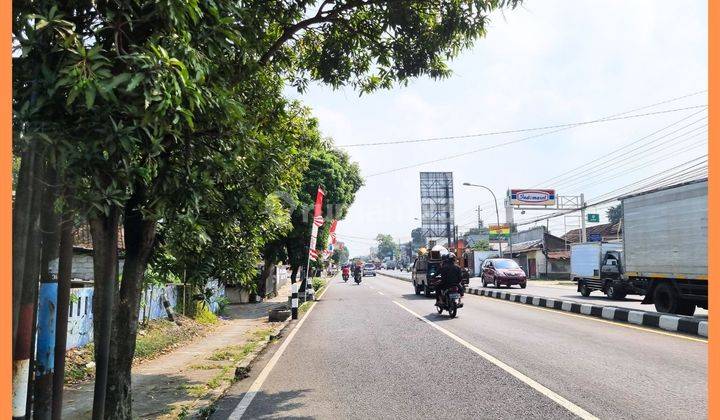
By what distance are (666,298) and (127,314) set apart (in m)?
14.5

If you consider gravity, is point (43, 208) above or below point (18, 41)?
below

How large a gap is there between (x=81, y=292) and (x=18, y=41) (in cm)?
785

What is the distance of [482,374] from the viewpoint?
286 inches

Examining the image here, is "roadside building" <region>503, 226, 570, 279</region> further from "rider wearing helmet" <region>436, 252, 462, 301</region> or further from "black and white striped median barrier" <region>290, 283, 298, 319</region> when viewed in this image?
"black and white striped median barrier" <region>290, 283, 298, 319</region>

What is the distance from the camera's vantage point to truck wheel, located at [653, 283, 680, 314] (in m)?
14.2

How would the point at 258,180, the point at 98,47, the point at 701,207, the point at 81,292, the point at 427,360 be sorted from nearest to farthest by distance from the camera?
the point at 98,47 → the point at 258,180 → the point at 427,360 → the point at 81,292 → the point at 701,207

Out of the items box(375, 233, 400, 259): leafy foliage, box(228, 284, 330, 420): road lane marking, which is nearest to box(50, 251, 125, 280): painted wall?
box(228, 284, 330, 420): road lane marking

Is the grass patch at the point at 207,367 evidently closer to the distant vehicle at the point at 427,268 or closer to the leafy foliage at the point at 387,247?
the distant vehicle at the point at 427,268

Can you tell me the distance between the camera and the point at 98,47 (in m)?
2.86

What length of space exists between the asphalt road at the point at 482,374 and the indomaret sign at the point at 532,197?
37.7 meters

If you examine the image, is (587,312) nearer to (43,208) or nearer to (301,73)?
(301,73)

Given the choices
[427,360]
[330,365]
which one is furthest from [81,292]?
[427,360]

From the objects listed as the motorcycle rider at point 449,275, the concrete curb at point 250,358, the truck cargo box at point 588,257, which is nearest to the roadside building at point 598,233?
the truck cargo box at point 588,257

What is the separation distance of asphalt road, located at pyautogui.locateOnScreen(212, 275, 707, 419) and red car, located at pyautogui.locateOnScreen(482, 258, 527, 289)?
17.1 meters
